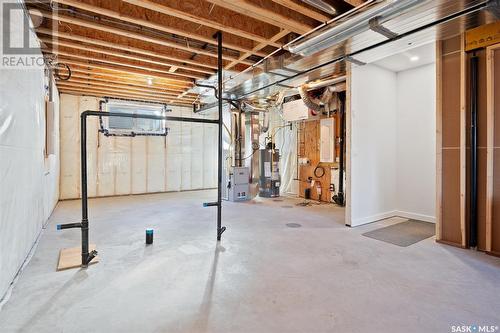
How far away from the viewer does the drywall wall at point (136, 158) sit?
642cm

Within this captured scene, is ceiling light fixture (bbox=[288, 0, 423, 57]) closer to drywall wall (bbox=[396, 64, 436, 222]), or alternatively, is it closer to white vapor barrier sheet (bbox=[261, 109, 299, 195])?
drywall wall (bbox=[396, 64, 436, 222])

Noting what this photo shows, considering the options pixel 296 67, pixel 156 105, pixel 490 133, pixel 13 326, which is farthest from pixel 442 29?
pixel 156 105

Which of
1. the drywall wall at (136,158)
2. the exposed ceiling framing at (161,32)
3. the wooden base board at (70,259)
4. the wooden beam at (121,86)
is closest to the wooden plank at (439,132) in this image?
Result: the exposed ceiling framing at (161,32)

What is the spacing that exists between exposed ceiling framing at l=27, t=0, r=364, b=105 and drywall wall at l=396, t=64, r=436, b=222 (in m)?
2.53

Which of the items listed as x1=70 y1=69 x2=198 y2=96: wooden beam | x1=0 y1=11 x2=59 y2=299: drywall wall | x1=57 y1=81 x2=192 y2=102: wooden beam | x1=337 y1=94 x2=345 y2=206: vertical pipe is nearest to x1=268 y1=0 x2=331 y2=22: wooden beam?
x1=0 y1=11 x2=59 y2=299: drywall wall

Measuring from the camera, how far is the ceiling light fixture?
7.52 ft

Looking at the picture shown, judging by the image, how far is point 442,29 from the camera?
263 centimetres

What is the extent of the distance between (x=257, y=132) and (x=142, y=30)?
3.94 meters

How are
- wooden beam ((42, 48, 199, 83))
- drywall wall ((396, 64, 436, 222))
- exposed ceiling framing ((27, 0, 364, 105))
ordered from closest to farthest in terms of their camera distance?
exposed ceiling framing ((27, 0, 364, 105)), wooden beam ((42, 48, 199, 83)), drywall wall ((396, 64, 436, 222))

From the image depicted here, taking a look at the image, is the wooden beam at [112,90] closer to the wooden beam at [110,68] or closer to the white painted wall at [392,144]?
the wooden beam at [110,68]

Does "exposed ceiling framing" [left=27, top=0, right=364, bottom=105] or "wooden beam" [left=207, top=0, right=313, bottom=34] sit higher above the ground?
"exposed ceiling framing" [left=27, top=0, right=364, bottom=105]

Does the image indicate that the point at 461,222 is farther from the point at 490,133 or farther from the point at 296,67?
the point at 296,67

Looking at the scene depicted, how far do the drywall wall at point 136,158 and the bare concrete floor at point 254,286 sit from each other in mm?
3320

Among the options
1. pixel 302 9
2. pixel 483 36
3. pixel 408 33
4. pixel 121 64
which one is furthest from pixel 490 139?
pixel 121 64
